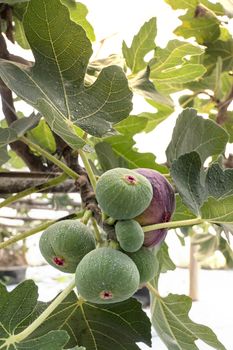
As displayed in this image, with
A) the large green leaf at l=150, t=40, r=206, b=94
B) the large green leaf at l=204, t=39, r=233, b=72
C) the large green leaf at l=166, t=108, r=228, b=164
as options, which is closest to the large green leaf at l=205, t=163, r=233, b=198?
the large green leaf at l=166, t=108, r=228, b=164

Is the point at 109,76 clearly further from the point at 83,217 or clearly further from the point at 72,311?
the point at 72,311

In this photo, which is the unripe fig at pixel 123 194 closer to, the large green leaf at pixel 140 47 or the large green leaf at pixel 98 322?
the large green leaf at pixel 98 322

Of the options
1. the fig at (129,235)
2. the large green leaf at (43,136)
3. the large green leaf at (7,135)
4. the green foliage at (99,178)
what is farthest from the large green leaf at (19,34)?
the fig at (129,235)

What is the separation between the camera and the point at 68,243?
0.52 meters

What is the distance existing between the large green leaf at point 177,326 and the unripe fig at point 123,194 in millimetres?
285

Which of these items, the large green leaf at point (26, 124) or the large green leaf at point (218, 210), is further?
the large green leaf at point (26, 124)

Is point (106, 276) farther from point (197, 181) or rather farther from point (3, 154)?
point (3, 154)

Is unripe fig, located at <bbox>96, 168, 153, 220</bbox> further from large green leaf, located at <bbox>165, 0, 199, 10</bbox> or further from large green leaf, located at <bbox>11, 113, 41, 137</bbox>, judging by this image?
large green leaf, located at <bbox>165, 0, 199, 10</bbox>

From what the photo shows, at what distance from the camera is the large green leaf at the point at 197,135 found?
0.71 meters

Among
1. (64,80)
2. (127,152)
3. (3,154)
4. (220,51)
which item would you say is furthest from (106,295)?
(220,51)

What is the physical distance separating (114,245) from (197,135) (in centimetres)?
26

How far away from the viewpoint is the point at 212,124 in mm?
723

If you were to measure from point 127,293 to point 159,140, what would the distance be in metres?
2.12

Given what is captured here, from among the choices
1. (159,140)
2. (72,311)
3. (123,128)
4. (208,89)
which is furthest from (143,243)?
(159,140)
